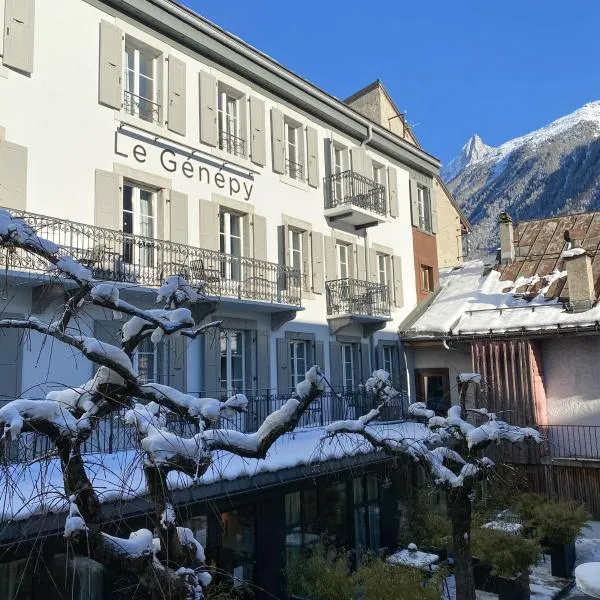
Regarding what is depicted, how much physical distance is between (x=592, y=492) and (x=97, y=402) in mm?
14869

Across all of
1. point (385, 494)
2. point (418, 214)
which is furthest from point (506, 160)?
point (385, 494)

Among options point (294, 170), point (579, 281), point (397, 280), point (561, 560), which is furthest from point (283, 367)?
point (579, 281)

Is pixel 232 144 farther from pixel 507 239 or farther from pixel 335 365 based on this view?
pixel 507 239

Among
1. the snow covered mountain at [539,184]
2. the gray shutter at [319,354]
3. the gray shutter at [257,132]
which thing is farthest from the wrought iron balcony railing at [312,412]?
the snow covered mountain at [539,184]

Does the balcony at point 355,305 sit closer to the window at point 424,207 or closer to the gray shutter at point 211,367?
the gray shutter at point 211,367

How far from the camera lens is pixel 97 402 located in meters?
4.09

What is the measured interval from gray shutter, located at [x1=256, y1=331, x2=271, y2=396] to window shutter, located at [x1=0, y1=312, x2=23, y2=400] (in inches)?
222

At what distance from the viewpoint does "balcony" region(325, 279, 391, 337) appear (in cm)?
1655

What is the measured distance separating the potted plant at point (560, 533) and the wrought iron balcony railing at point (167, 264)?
22.9ft

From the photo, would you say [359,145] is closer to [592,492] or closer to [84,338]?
[592,492]

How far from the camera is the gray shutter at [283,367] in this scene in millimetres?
14812

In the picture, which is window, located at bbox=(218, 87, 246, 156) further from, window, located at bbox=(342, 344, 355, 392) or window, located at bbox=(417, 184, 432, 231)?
window, located at bbox=(417, 184, 432, 231)

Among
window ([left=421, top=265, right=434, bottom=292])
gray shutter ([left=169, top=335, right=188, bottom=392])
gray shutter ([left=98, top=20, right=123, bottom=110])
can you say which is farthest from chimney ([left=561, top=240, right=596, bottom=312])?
gray shutter ([left=98, top=20, right=123, bottom=110])

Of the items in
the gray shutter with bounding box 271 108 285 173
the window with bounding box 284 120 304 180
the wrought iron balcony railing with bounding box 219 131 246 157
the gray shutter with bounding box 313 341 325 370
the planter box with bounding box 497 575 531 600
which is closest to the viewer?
the planter box with bounding box 497 575 531 600
